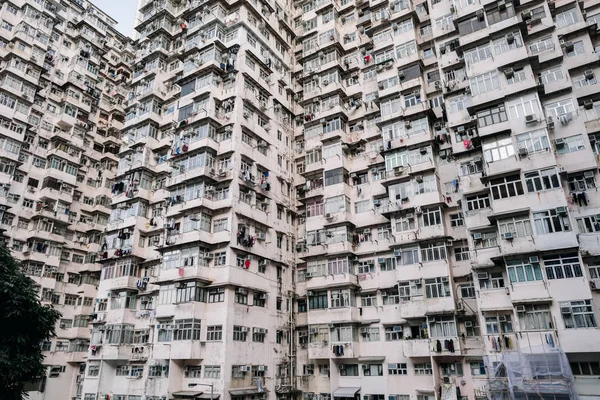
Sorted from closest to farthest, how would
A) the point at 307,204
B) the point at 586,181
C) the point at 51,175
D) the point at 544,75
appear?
1. the point at 586,181
2. the point at 544,75
3. the point at 307,204
4. the point at 51,175

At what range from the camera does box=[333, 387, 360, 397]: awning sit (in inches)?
1080

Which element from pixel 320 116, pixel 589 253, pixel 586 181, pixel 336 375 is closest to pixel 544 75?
pixel 586 181

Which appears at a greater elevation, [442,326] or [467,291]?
[467,291]

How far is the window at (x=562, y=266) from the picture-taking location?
21219 millimetres

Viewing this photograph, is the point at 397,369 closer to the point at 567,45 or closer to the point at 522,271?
the point at 522,271

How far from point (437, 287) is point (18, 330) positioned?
24321 millimetres

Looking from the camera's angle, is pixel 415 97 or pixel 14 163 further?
pixel 14 163

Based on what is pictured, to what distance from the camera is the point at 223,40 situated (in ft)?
119

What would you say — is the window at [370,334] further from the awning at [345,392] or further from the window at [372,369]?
the awning at [345,392]

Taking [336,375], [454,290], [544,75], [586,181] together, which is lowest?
[336,375]

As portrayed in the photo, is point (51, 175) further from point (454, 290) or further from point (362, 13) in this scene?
A: point (454, 290)

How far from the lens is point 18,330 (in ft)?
72.2

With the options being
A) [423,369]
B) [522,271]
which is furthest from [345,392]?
[522,271]

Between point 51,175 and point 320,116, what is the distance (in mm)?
27210
